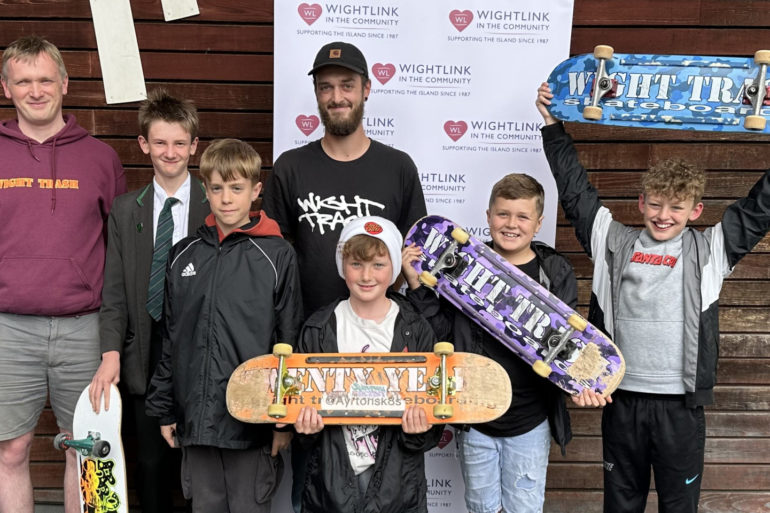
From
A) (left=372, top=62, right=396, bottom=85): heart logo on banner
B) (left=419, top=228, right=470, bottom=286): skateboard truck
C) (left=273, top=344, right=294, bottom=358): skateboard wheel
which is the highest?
Answer: (left=372, top=62, right=396, bottom=85): heart logo on banner

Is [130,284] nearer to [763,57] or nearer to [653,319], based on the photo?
[653,319]

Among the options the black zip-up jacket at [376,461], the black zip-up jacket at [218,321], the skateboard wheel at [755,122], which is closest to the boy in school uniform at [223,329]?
the black zip-up jacket at [218,321]

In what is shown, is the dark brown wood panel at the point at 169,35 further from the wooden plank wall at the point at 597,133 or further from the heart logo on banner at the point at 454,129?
the heart logo on banner at the point at 454,129

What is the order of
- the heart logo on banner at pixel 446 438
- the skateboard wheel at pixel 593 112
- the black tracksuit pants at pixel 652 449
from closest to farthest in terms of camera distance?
1. the black tracksuit pants at pixel 652 449
2. the skateboard wheel at pixel 593 112
3. the heart logo on banner at pixel 446 438

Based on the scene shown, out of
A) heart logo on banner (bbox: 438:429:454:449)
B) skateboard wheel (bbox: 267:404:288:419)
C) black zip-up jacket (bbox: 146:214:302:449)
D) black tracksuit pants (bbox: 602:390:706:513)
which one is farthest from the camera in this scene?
heart logo on banner (bbox: 438:429:454:449)

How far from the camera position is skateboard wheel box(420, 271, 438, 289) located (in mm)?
2670

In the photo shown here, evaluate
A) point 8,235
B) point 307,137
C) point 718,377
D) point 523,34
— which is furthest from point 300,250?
point 718,377

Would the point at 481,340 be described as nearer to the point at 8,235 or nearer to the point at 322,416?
the point at 322,416

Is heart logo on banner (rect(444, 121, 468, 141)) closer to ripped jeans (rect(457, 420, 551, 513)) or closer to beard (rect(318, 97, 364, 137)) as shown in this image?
beard (rect(318, 97, 364, 137))

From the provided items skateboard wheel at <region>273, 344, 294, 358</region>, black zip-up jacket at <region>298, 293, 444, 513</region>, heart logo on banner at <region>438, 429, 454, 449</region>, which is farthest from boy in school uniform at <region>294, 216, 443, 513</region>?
heart logo on banner at <region>438, 429, 454, 449</region>

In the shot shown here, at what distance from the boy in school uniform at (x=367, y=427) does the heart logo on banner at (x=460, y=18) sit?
1.26m

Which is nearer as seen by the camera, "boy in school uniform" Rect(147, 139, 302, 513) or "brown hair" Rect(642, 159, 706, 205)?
"boy in school uniform" Rect(147, 139, 302, 513)

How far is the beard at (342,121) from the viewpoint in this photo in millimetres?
2801

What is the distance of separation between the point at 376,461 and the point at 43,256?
1.57 meters
